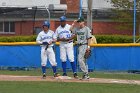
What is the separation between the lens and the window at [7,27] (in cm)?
4000

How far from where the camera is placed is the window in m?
40.0

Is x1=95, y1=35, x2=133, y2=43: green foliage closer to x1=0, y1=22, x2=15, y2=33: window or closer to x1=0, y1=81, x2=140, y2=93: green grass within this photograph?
x1=0, y1=81, x2=140, y2=93: green grass

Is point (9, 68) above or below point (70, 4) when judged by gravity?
below

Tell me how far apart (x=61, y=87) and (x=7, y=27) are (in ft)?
93.0

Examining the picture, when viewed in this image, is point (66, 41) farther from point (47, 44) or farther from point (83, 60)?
point (83, 60)

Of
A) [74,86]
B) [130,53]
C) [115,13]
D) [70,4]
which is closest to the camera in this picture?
[74,86]

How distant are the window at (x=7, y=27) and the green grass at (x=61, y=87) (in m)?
26.5

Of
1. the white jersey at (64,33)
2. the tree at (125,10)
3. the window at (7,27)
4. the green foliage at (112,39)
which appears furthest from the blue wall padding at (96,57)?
the window at (7,27)

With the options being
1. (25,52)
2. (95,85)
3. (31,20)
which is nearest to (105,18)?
(31,20)

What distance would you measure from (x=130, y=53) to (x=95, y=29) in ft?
66.6

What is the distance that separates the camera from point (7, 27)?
40.3 m

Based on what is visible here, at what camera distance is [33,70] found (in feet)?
65.2

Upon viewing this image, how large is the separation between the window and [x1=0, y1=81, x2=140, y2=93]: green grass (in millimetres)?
26508

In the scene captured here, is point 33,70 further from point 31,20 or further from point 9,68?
point 31,20
